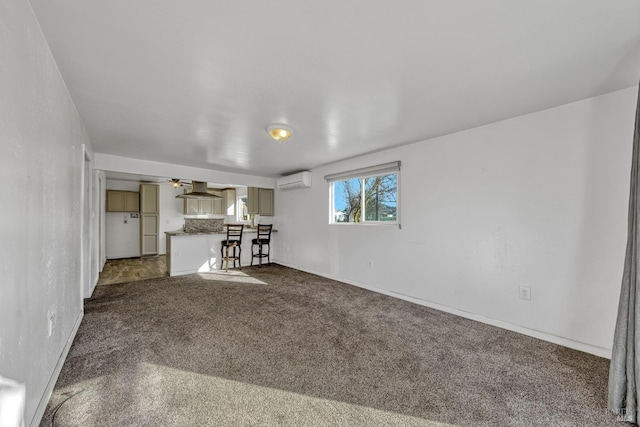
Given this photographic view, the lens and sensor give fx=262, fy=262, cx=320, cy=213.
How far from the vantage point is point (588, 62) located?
1.75 meters

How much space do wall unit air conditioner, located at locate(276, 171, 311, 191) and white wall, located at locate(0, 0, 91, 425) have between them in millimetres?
3616

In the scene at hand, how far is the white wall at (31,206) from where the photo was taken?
106 cm

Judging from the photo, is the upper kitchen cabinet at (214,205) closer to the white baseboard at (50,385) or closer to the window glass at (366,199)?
the window glass at (366,199)

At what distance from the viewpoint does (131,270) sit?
5.55m

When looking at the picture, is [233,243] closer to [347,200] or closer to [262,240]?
[262,240]

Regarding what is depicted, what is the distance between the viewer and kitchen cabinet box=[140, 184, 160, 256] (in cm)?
712

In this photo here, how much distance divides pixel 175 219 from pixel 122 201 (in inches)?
54.3

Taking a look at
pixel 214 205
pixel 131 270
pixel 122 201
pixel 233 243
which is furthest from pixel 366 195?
pixel 122 201

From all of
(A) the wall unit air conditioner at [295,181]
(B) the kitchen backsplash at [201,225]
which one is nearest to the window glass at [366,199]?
(A) the wall unit air conditioner at [295,181]

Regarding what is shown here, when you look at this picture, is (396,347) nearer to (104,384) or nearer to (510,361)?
(510,361)

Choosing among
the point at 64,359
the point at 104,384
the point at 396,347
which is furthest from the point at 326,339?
the point at 64,359

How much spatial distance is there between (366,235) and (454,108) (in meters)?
2.29

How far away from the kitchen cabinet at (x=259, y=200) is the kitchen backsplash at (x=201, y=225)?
2.80ft

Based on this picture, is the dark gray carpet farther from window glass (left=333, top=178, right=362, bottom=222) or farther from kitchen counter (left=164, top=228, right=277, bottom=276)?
kitchen counter (left=164, top=228, right=277, bottom=276)
